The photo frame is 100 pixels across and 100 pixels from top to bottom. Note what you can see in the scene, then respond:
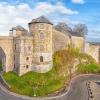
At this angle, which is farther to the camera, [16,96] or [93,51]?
[93,51]

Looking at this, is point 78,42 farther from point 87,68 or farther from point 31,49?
point 31,49

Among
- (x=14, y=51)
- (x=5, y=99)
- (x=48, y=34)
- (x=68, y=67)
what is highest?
(x=48, y=34)

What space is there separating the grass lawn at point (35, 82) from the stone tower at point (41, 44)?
2164mm

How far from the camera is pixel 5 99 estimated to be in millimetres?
40625

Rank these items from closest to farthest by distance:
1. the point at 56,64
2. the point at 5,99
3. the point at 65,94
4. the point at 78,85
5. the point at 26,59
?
the point at 5,99, the point at 65,94, the point at 78,85, the point at 26,59, the point at 56,64

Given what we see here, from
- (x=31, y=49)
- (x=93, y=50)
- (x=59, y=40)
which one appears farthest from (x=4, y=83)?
(x=93, y=50)

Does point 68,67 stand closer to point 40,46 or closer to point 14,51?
point 40,46

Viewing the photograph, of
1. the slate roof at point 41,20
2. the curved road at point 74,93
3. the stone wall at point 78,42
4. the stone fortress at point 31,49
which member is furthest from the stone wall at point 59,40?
the curved road at point 74,93

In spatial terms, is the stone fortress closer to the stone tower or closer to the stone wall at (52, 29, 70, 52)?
the stone tower

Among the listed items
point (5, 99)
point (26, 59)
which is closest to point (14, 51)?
point (26, 59)

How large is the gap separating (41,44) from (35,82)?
33.8 ft

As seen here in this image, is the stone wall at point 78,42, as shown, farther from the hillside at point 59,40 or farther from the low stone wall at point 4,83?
the low stone wall at point 4,83

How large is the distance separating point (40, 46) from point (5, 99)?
17.4 metres

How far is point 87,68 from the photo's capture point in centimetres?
6075
